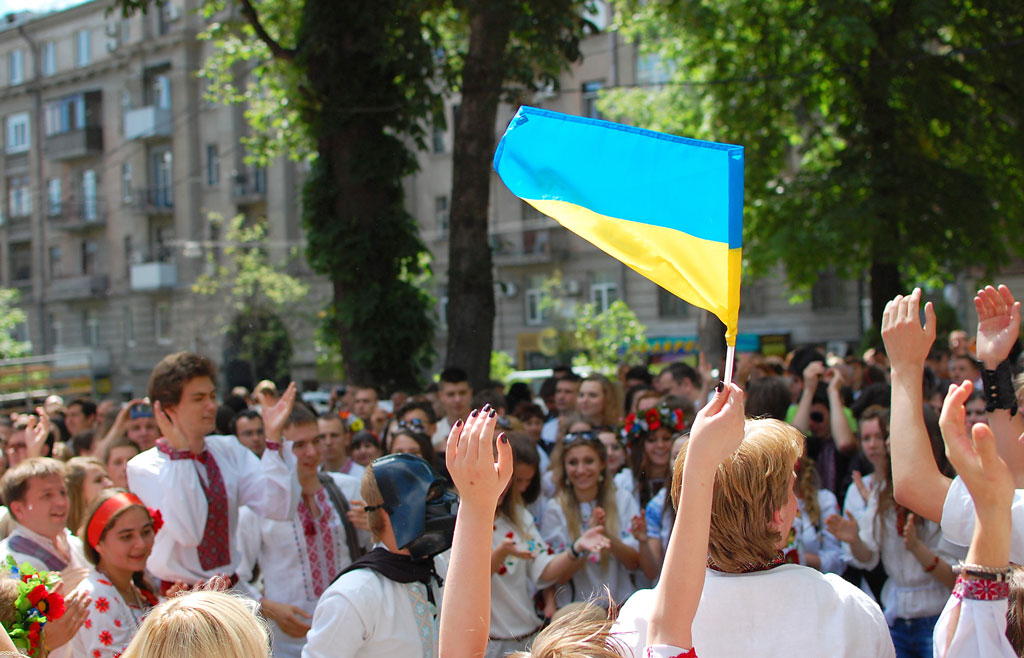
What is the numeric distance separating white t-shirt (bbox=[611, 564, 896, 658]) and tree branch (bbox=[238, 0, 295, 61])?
9.89 meters

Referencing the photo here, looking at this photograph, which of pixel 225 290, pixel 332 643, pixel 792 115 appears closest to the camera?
pixel 332 643

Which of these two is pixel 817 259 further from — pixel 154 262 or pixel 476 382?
pixel 154 262

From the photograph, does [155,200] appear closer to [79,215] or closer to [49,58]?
[79,215]

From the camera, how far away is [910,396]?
122 inches

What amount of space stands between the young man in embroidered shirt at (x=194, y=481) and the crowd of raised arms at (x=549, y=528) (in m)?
0.01

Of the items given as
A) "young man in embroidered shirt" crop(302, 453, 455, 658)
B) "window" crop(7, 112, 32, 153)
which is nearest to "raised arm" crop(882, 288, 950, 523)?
"young man in embroidered shirt" crop(302, 453, 455, 658)

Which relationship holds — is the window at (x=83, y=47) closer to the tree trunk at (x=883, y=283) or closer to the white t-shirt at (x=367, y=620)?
the tree trunk at (x=883, y=283)

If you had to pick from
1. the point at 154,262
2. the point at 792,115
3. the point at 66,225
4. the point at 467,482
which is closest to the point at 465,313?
the point at 792,115

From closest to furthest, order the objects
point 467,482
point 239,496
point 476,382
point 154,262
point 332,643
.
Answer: point 467,482
point 332,643
point 239,496
point 476,382
point 154,262

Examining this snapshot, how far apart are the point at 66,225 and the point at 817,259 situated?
3355cm

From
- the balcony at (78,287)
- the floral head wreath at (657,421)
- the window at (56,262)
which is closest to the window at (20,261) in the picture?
the window at (56,262)

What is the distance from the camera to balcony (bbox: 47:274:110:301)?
130 feet

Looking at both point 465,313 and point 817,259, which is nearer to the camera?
point 465,313

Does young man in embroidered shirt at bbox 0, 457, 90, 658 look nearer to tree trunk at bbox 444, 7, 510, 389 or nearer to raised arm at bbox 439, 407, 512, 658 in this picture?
raised arm at bbox 439, 407, 512, 658
